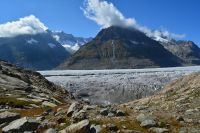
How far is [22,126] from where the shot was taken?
24.4m

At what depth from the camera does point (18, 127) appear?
2427 centimetres

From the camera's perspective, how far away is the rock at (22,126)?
2430cm

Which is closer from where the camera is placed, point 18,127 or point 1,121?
point 18,127

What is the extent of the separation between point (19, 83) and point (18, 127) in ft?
174

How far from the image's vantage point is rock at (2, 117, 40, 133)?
24.3m

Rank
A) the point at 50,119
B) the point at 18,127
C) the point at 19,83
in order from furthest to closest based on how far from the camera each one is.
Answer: the point at 19,83 < the point at 50,119 < the point at 18,127

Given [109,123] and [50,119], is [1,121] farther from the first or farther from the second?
[109,123]

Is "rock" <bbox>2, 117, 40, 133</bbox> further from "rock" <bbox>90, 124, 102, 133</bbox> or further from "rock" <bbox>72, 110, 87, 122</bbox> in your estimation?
"rock" <bbox>90, 124, 102, 133</bbox>

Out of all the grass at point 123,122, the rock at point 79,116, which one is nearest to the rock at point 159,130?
the grass at point 123,122

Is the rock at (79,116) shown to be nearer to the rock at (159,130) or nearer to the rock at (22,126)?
the rock at (22,126)

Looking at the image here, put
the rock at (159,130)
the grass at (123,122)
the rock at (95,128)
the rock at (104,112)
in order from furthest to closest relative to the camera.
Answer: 1. the rock at (104,112)
2. the grass at (123,122)
3. the rock at (159,130)
4. the rock at (95,128)

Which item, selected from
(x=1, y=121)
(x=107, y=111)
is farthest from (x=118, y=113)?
(x=1, y=121)

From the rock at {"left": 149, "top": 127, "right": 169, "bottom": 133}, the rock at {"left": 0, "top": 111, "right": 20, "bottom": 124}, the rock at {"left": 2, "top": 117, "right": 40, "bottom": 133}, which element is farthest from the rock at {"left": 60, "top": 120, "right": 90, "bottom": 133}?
the rock at {"left": 0, "top": 111, "right": 20, "bottom": 124}

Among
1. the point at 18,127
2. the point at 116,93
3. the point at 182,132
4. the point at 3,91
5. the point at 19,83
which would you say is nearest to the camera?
the point at 182,132
